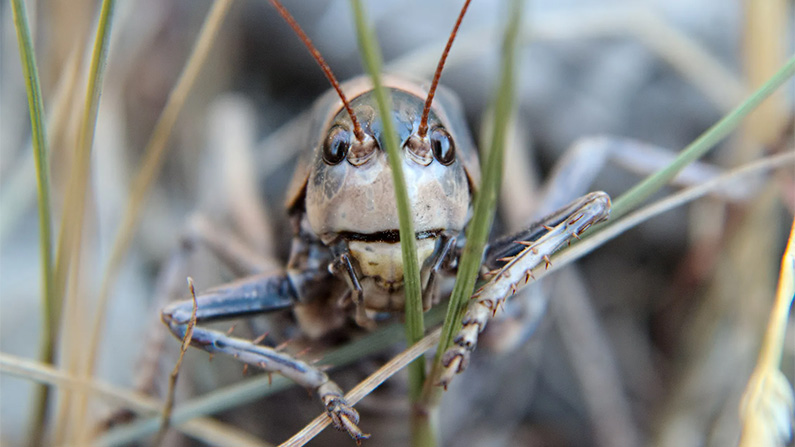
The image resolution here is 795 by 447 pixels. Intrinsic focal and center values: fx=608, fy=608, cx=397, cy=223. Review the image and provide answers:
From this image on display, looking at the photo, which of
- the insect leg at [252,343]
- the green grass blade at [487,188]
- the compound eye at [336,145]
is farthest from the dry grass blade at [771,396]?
the compound eye at [336,145]

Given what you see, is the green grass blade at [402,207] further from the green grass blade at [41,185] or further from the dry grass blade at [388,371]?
the green grass blade at [41,185]

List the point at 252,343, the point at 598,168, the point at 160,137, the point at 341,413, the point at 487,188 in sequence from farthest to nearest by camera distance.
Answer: the point at 598,168 → the point at 160,137 → the point at 252,343 → the point at 341,413 → the point at 487,188

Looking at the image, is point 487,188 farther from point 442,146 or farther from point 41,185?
point 41,185

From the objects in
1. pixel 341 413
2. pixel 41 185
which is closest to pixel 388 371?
pixel 341 413

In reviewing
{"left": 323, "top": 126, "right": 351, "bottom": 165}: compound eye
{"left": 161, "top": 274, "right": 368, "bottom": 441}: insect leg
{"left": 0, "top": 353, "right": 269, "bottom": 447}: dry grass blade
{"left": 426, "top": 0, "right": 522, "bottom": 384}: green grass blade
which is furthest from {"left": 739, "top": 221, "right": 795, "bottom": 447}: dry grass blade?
{"left": 0, "top": 353, "right": 269, "bottom": 447}: dry grass blade

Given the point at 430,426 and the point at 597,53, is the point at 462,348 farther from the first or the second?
the point at 597,53

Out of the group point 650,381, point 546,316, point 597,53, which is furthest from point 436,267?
point 597,53
